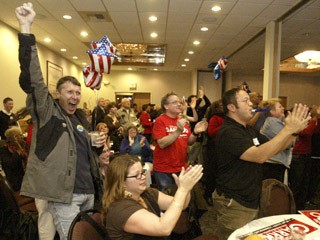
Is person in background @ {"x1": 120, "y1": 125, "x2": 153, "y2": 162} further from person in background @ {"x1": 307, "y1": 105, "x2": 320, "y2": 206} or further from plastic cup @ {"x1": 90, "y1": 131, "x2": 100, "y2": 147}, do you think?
person in background @ {"x1": 307, "y1": 105, "x2": 320, "y2": 206}

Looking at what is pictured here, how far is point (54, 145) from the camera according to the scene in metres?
1.87

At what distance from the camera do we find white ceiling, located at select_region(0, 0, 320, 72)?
205 inches

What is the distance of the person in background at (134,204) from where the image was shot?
147 centimetres

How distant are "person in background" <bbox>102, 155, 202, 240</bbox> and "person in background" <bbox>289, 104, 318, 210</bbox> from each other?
10.6 ft

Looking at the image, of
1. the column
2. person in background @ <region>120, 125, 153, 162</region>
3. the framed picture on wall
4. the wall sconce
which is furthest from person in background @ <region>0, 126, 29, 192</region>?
the wall sconce

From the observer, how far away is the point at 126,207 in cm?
153

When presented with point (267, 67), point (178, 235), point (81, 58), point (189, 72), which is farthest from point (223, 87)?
point (178, 235)

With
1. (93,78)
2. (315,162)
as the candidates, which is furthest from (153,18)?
(315,162)

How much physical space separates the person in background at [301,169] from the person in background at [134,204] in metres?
3.23

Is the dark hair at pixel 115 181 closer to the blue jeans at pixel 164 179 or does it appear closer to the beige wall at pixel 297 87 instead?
the blue jeans at pixel 164 179

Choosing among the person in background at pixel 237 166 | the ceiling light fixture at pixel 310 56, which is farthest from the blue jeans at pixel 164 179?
the ceiling light fixture at pixel 310 56

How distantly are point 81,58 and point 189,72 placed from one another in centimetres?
569

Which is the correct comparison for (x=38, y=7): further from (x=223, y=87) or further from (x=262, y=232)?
(x=223, y=87)

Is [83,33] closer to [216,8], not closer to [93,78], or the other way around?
[216,8]
